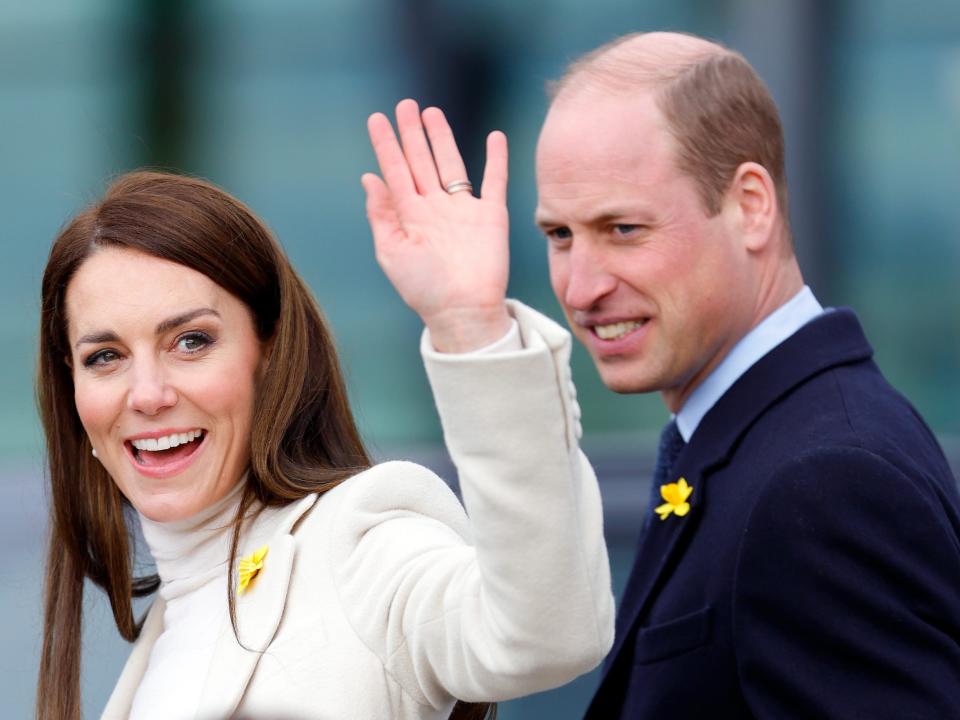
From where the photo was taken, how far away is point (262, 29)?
542 cm

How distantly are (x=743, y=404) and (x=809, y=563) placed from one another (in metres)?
0.40

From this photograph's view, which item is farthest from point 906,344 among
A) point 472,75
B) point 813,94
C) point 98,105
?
point 98,105

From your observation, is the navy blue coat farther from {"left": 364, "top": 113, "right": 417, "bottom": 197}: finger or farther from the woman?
{"left": 364, "top": 113, "right": 417, "bottom": 197}: finger

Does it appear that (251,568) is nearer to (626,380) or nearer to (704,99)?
(626,380)

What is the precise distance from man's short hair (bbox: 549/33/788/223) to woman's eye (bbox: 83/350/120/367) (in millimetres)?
821

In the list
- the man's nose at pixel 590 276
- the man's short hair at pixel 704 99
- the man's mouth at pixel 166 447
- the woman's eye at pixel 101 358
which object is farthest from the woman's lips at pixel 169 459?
the man's short hair at pixel 704 99

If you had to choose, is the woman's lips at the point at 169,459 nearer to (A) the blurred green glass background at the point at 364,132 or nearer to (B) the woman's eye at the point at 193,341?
(B) the woman's eye at the point at 193,341

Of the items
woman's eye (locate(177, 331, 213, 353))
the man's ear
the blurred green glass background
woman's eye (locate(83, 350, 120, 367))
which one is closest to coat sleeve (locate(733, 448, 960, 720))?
the man's ear

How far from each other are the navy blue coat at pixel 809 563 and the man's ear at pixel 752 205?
0.17 meters

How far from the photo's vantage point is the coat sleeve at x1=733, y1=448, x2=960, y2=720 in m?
2.08

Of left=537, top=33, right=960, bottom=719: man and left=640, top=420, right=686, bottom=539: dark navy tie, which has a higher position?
left=537, top=33, right=960, bottom=719: man

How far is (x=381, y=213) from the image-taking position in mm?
1855

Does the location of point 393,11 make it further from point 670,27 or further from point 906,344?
point 906,344

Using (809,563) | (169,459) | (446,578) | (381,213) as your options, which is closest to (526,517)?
(446,578)
